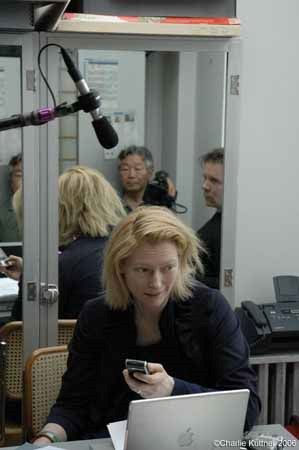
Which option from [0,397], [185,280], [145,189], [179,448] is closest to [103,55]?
[145,189]

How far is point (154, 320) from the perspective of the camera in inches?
81.1

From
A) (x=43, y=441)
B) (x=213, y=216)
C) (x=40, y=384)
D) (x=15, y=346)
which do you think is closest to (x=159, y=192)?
(x=213, y=216)

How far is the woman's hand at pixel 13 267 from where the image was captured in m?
2.88

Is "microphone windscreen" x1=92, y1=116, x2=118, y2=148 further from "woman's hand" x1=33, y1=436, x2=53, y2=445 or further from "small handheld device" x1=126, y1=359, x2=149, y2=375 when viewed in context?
"woman's hand" x1=33, y1=436, x2=53, y2=445

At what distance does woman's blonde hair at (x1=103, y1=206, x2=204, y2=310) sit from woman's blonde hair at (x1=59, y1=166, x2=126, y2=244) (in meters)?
0.80

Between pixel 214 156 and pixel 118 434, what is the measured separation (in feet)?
4.98

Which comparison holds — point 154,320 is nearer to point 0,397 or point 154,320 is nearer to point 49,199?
point 0,397

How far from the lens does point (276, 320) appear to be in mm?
3006

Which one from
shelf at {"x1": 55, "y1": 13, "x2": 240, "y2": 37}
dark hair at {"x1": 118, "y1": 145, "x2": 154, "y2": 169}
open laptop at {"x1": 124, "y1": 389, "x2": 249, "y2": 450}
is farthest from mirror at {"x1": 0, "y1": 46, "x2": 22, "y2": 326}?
open laptop at {"x1": 124, "y1": 389, "x2": 249, "y2": 450}

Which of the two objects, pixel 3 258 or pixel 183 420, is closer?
pixel 183 420

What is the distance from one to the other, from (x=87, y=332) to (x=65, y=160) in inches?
39.7

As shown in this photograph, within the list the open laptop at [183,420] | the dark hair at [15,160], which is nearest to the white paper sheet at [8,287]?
the dark hair at [15,160]

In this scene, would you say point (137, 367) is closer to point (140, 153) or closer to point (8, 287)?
point (8, 287)

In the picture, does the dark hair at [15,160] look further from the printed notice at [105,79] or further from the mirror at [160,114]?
the printed notice at [105,79]
